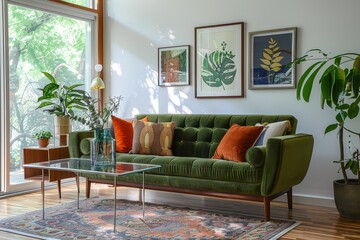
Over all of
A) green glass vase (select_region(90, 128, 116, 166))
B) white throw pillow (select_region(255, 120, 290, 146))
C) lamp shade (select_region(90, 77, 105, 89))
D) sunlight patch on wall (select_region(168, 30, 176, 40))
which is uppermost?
sunlight patch on wall (select_region(168, 30, 176, 40))

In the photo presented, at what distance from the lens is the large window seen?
4.83 meters

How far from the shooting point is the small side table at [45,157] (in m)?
4.61

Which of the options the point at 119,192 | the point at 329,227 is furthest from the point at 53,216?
the point at 329,227

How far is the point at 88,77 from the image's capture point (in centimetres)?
583

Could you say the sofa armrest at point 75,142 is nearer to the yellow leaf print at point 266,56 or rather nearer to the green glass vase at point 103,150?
the green glass vase at point 103,150

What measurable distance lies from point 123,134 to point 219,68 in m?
1.28

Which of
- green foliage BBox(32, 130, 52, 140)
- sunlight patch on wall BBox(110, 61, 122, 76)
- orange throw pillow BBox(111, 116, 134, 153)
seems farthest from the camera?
sunlight patch on wall BBox(110, 61, 122, 76)

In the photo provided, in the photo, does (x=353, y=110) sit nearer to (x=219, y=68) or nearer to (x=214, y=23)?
(x=219, y=68)

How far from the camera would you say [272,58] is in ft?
15.1

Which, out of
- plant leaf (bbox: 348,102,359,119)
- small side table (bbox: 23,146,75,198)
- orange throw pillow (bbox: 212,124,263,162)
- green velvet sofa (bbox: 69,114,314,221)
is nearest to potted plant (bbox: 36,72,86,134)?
small side table (bbox: 23,146,75,198)

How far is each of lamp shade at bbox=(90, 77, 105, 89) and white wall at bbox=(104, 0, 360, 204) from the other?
0.33 m

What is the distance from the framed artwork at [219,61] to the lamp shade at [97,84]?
3.92 ft

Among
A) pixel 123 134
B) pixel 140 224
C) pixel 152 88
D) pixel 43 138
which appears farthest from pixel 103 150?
pixel 152 88

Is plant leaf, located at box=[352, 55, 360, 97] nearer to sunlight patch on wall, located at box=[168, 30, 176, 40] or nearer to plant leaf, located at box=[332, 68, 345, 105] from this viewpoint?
plant leaf, located at box=[332, 68, 345, 105]
